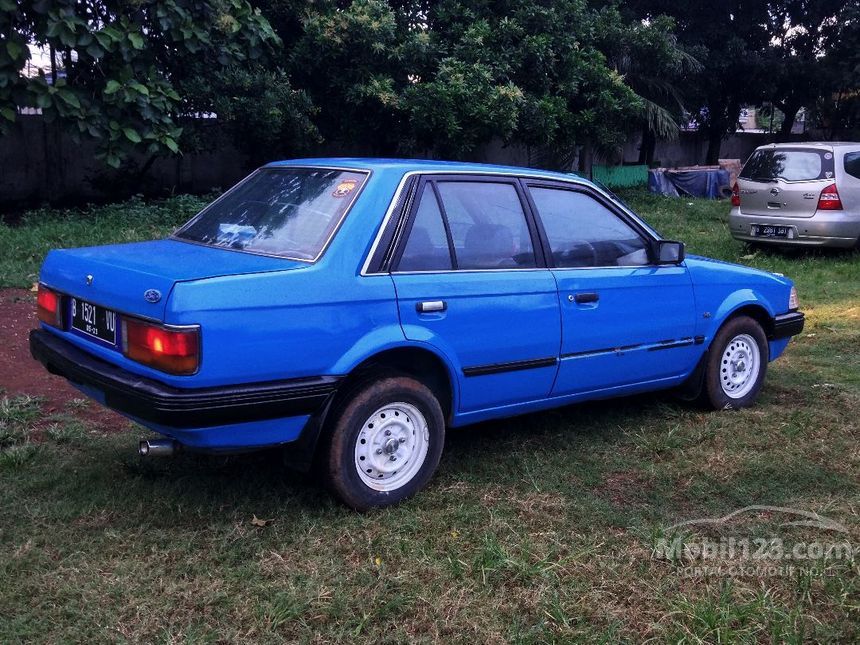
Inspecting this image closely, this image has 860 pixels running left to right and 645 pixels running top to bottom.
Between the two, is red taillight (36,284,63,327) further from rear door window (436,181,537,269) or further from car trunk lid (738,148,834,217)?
car trunk lid (738,148,834,217)

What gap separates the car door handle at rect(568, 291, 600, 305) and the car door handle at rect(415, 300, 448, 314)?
842 millimetres

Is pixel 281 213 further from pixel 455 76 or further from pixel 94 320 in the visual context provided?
pixel 455 76

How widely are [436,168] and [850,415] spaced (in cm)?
305

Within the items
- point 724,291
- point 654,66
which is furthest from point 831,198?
point 654,66

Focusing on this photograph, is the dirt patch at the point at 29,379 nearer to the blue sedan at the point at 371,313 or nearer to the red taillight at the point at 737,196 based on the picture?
the blue sedan at the point at 371,313

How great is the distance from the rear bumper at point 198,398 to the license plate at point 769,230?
9.22 m

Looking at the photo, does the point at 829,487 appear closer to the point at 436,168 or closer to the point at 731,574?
the point at 731,574

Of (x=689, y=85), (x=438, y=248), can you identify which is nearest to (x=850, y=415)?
(x=438, y=248)

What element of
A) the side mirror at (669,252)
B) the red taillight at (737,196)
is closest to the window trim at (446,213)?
the side mirror at (669,252)

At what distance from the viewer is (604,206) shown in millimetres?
5004

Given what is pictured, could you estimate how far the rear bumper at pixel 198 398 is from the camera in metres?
3.38

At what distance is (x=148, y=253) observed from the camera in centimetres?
409

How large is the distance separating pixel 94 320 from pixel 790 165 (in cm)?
1004

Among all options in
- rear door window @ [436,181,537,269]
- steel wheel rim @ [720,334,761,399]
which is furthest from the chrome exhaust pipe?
steel wheel rim @ [720,334,761,399]
